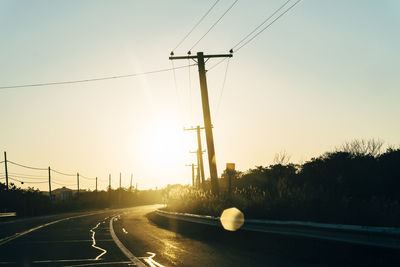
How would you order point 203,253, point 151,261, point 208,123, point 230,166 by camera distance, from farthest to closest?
point 208,123 → point 230,166 → point 203,253 → point 151,261

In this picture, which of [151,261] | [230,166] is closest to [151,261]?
[151,261]

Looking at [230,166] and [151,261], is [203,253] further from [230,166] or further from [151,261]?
[230,166]

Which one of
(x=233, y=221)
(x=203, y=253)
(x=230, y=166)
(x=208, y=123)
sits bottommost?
(x=203, y=253)

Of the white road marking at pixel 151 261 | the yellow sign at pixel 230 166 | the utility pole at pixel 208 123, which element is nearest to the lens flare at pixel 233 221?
the white road marking at pixel 151 261

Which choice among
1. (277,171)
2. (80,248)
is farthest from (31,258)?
(277,171)

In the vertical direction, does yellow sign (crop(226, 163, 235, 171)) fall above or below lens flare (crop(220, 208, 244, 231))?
above

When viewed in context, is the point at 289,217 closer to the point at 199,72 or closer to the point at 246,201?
the point at 246,201

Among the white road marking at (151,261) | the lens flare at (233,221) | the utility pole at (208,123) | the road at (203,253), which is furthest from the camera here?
the utility pole at (208,123)

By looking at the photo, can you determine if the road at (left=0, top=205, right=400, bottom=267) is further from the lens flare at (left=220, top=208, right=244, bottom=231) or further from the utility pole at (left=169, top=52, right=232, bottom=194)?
the utility pole at (left=169, top=52, right=232, bottom=194)

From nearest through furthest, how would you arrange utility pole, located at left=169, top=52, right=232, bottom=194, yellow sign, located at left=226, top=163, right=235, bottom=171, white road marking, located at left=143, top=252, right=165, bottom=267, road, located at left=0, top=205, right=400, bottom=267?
1. road, located at left=0, top=205, right=400, bottom=267
2. white road marking, located at left=143, top=252, right=165, bottom=267
3. yellow sign, located at left=226, top=163, right=235, bottom=171
4. utility pole, located at left=169, top=52, right=232, bottom=194

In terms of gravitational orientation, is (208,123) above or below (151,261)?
above

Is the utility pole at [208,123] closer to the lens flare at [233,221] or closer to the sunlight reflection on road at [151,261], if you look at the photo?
the lens flare at [233,221]

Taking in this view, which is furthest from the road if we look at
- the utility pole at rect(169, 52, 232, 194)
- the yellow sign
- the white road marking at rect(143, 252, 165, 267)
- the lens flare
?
the utility pole at rect(169, 52, 232, 194)

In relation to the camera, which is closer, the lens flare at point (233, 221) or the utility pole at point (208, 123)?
the lens flare at point (233, 221)
